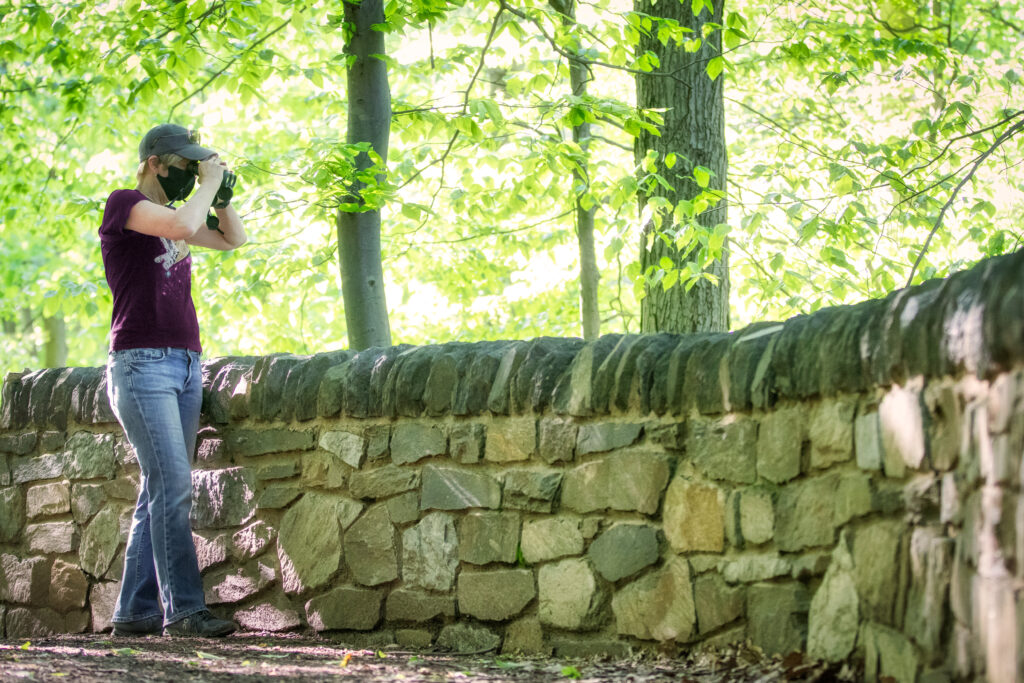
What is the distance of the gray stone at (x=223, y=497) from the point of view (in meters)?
3.73

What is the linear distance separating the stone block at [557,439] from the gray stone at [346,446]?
2.42 feet

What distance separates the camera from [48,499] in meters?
4.23

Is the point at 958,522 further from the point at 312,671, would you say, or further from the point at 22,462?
the point at 22,462

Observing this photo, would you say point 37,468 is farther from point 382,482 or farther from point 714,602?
point 714,602

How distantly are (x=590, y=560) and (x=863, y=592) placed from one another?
925 millimetres

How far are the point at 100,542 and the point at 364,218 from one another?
214 centimetres

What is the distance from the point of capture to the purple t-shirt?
11.4 ft

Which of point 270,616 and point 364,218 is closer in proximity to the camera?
point 270,616

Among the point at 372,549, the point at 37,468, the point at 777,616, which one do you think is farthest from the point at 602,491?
the point at 37,468

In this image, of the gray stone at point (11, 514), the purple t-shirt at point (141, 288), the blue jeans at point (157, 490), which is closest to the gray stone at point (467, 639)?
the blue jeans at point (157, 490)

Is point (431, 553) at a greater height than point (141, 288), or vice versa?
point (141, 288)

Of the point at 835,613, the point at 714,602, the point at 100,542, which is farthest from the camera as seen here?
the point at 100,542

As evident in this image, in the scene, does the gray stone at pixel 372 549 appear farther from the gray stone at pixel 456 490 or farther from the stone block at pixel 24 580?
the stone block at pixel 24 580

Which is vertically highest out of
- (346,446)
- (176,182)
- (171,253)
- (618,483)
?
(176,182)
